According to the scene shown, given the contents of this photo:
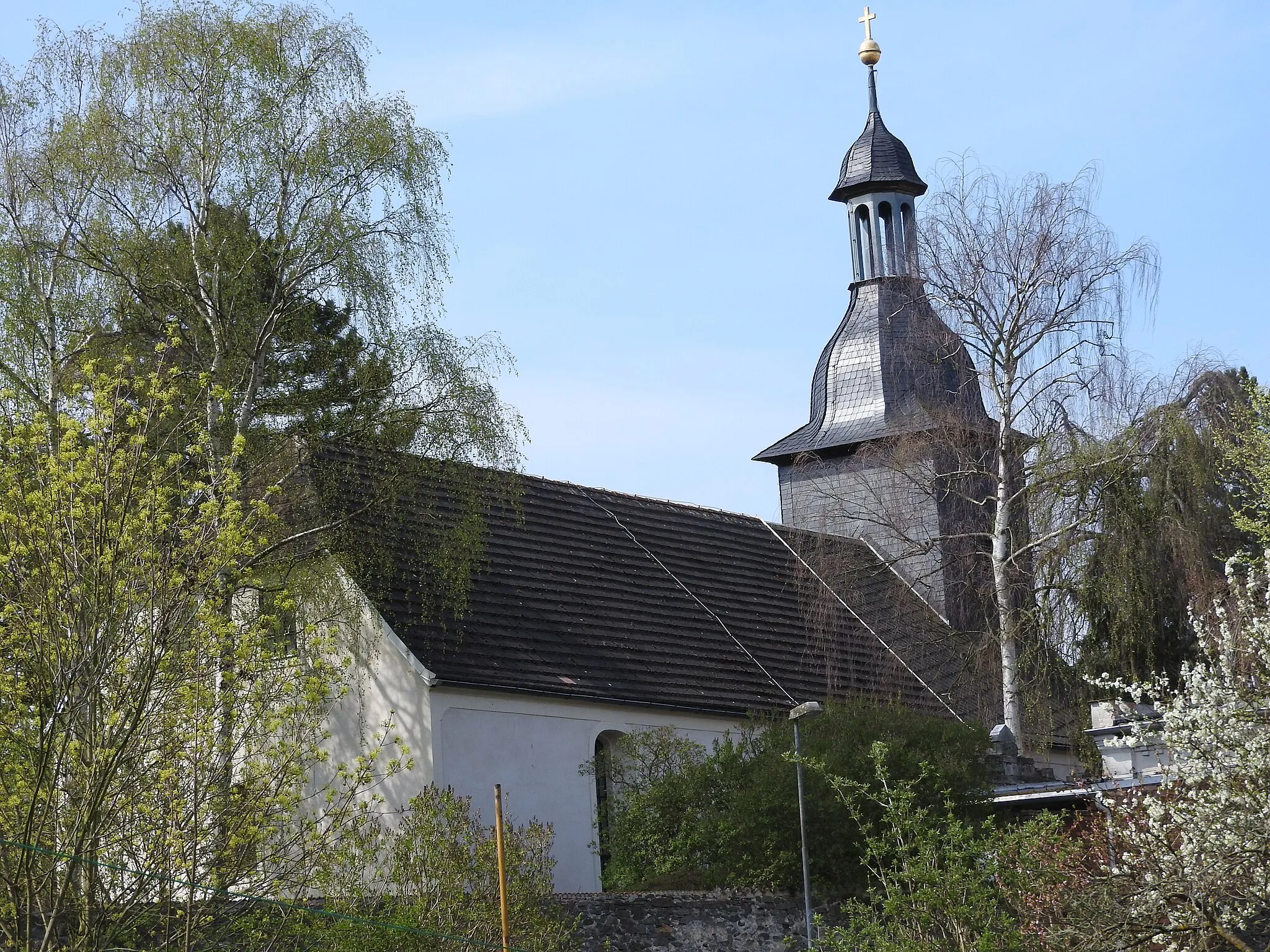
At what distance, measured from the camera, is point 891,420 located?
33.2 meters

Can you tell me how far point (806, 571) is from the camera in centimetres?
2881

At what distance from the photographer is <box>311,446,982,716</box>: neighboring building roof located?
22.0m

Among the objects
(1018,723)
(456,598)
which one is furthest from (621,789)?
(1018,723)

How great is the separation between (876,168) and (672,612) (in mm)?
13742

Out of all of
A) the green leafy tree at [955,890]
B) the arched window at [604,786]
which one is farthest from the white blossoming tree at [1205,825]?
the arched window at [604,786]

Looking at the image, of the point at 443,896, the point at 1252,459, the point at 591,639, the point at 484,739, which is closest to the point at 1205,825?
the point at 443,896

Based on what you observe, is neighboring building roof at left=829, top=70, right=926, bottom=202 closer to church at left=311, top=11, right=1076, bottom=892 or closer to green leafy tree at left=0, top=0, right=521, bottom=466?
church at left=311, top=11, right=1076, bottom=892

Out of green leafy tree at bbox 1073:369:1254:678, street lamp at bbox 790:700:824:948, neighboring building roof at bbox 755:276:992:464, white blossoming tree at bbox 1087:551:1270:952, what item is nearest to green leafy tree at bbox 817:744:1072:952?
street lamp at bbox 790:700:824:948

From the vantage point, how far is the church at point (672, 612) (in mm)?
21812

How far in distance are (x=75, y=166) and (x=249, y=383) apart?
3.05 metres

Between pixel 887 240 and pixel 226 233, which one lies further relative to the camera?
pixel 887 240

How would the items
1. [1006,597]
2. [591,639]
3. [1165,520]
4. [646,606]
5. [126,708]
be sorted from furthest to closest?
1. [646,606]
2. [591,639]
3. [1006,597]
4. [1165,520]
5. [126,708]

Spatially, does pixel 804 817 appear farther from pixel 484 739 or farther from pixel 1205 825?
pixel 1205 825

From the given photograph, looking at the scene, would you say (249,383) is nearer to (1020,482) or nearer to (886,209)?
(1020,482)
